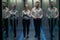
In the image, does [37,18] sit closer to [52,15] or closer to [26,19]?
[26,19]

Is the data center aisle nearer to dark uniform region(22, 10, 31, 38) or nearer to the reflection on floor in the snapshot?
the reflection on floor

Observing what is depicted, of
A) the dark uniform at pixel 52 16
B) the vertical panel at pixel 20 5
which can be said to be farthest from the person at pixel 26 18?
the dark uniform at pixel 52 16

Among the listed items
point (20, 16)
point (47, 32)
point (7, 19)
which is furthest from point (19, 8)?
point (47, 32)

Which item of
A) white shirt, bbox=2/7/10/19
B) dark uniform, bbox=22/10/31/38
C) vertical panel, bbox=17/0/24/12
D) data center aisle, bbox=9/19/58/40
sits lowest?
data center aisle, bbox=9/19/58/40

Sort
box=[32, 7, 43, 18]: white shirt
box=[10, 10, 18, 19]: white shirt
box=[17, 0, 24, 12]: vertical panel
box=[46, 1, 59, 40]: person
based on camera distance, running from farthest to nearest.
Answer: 1. box=[17, 0, 24, 12]: vertical panel
2. box=[32, 7, 43, 18]: white shirt
3. box=[46, 1, 59, 40]: person
4. box=[10, 10, 18, 19]: white shirt

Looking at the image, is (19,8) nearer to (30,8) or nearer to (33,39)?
(30,8)

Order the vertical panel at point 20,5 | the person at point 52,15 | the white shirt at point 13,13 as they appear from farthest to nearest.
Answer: the vertical panel at point 20,5 < the person at point 52,15 < the white shirt at point 13,13

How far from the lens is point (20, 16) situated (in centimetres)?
687

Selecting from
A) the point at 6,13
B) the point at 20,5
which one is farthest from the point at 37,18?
the point at 6,13

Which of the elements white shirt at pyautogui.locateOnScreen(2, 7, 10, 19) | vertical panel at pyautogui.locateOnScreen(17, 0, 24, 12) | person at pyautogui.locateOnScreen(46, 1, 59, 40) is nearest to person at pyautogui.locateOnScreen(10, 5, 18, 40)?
vertical panel at pyautogui.locateOnScreen(17, 0, 24, 12)

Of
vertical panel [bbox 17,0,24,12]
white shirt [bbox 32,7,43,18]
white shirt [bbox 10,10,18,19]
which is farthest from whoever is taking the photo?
vertical panel [bbox 17,0,24,12]

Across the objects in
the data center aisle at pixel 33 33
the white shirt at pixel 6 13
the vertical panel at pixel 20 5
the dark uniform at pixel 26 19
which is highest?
the vertical panel at pixel 20 5

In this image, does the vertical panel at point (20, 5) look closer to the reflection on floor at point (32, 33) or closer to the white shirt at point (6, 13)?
the reflection on floor at point (32, 33)

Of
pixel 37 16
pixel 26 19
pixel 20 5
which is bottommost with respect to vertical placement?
pixel 26 19
